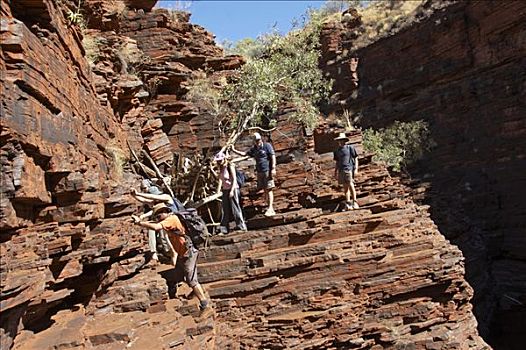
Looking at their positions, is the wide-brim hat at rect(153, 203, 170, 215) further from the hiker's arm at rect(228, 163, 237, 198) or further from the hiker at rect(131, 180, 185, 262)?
the hiker's arm at rect(228, 163, 237, 198)

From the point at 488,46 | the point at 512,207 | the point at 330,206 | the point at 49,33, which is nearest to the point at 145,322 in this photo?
the point at 49,33

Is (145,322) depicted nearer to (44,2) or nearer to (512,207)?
(44,2)

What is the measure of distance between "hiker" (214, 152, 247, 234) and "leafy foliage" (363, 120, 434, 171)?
11.2m

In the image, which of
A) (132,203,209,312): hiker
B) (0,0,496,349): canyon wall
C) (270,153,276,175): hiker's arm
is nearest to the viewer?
(0,0,496,349): canyon wall

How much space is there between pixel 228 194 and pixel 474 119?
14086 mm

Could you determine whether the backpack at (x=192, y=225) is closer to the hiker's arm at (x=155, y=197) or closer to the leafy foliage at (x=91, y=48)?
the hiker's arm at (x=155, y=197)

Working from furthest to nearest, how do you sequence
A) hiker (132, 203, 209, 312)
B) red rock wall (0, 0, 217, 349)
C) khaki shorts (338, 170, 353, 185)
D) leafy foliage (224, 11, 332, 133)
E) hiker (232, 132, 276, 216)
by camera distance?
leafy foliage (224, 11, 332, 133), khaki shorts (338, 170, 353, 185), hiker (232, 132, 276, 216), hiker (132, 203, 209, 312), red rock wall (0, 0, 217, 349)

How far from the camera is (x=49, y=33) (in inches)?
253

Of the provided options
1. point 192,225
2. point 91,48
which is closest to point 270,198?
point 192,225

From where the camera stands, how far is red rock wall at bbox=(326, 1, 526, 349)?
50.4ft

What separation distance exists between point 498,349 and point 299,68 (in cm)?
1118

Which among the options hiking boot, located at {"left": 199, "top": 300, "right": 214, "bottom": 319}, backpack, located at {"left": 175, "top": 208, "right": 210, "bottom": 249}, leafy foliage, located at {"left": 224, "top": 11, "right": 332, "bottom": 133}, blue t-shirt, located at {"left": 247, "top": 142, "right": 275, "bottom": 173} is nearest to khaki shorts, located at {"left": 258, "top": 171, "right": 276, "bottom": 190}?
blue t-shirt, located at {"left": 247, "top": 142, "right": 275, "bottom": 173}

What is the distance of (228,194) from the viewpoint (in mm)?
10453

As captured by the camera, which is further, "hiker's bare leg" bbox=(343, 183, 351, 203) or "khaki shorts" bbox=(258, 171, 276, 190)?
"hiker's bare leg" bbox=(343, 183, 351, 203)
